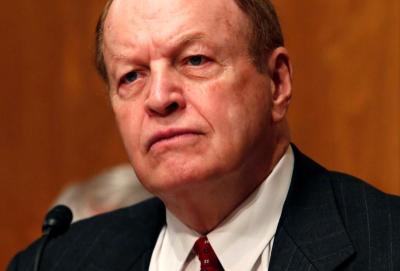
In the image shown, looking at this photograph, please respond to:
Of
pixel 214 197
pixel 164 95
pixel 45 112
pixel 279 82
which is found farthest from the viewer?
pixel 45 112

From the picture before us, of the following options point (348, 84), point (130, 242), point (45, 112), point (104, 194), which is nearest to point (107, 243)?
point (130, 242)

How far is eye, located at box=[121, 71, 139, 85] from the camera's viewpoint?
7.42 feet

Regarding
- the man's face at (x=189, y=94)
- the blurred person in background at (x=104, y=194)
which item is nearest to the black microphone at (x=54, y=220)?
the man's face at (x=189, y=94)

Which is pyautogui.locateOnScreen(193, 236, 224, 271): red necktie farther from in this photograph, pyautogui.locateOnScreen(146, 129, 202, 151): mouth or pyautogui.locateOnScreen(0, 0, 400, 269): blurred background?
pyautogui.locateOnScreen(0, 0, 400, 269): blurred background

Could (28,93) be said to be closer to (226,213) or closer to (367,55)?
(367,55)

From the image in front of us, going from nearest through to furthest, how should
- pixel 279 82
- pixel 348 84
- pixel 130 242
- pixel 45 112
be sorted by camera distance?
pixel 279 82 → pixel 130 242 → pixel 348 84 → pixel 45 112

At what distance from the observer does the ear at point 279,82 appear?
7.61 ft

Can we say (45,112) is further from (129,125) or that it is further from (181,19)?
(181,19)

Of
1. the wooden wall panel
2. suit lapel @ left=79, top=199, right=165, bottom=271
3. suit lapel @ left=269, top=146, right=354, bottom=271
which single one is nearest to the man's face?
suit lapel @ left=269, top=146, right=354, bottom=271

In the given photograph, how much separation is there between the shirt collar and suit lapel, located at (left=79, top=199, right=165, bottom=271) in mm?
158

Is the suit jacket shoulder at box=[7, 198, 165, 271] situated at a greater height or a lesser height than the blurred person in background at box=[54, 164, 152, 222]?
greater

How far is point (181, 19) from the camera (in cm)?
218

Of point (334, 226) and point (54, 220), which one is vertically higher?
point (54, 220)

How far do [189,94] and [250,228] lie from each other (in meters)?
0.37
